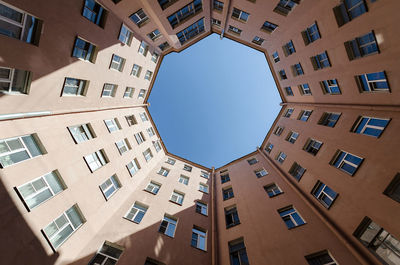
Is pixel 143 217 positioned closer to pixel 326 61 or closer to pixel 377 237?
pixel 377 237

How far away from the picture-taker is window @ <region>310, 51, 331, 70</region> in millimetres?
14570

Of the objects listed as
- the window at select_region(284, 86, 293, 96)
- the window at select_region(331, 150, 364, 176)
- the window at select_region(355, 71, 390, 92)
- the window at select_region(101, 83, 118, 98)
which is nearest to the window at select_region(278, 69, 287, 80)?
the window at select_region(284, 86, 293, 96)

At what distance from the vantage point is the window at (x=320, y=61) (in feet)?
47.8

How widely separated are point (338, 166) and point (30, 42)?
790 inches

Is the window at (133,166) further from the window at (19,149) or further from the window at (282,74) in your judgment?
the window at (282,74)

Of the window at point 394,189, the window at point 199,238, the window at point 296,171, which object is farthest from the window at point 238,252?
the window at point 394,189

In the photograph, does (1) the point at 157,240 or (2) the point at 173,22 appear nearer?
(1) the point at 157,240

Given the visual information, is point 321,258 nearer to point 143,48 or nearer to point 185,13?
point 143,48

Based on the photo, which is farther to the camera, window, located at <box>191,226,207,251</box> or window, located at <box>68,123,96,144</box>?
window, located at <box>191,226,207,251</box>

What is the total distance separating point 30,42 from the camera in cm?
891

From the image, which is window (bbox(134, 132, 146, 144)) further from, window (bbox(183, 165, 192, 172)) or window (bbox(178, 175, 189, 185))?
window (bbox(183, 165, 192, 172))

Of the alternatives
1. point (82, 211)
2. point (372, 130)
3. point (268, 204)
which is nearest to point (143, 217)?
point (82, 211)

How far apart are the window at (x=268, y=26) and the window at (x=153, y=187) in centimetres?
→ 2196

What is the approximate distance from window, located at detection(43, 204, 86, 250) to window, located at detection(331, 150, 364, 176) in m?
17.5
